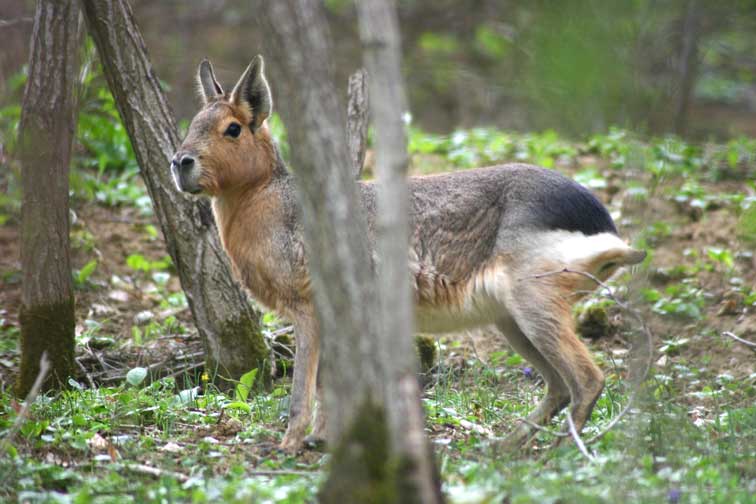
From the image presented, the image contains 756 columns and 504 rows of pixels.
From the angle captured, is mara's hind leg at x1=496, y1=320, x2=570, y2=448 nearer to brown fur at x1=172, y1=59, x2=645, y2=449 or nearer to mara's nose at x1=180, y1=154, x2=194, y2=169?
brown fur at x1=172, y1=59, x2=645, y2=449

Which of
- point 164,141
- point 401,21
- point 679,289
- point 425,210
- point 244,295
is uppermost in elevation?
point 401,21

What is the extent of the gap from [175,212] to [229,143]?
0.75 metres

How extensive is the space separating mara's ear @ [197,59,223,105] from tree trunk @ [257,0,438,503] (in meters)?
2.67

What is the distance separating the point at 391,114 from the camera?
3.11 metres

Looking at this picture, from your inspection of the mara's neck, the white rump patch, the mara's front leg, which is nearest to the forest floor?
the mara's front leg

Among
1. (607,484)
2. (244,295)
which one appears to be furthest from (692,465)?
(244,295)

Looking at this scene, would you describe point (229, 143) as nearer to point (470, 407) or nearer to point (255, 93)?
point (255, 93)

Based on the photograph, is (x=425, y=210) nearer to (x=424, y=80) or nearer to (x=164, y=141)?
(x=164, y=141)

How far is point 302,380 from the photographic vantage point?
539 cm

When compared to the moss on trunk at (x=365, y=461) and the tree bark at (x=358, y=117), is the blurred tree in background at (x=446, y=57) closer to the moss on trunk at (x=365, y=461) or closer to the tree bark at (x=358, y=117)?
the tree bark at (x=358, y=117)

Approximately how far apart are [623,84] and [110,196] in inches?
247

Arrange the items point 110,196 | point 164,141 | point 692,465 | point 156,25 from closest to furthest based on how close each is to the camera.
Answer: point 692,465 → point 164,141 → point 110,196 → point 156,25

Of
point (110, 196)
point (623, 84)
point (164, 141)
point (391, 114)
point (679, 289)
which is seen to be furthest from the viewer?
point (110, 196)

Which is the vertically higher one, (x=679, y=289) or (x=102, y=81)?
(x=102, y=81)
